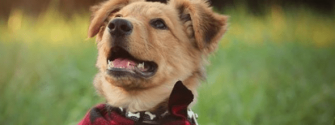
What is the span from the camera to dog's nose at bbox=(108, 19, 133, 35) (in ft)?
→ 8.69

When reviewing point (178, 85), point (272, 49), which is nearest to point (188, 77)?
point (178, 85)

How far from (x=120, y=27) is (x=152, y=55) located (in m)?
0.30

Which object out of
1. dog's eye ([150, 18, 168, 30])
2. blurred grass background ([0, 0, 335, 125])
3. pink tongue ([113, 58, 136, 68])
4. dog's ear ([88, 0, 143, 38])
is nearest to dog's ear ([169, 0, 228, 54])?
dog's eye ([150, 18, 168, 30])

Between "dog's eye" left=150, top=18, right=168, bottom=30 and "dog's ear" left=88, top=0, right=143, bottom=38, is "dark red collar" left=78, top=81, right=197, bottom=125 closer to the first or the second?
"dog's eye" left=150, top=18, right=168, bottom=30

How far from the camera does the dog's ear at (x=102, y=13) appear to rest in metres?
3.21

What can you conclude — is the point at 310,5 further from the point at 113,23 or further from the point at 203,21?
the point at 113,23

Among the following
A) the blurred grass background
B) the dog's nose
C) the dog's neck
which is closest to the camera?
the dog's nose

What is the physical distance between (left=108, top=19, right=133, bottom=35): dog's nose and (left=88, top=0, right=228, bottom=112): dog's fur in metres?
0.04

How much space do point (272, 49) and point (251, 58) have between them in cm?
22

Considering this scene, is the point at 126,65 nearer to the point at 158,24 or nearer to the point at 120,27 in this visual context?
the point at 120,27

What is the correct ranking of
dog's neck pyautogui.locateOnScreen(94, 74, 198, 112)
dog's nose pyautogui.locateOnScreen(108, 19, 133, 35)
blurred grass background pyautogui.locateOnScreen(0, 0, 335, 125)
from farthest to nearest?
blurred grass background pyautogui.locateOnScreen(0, 0, 335, 125) < dog's neck pyautogui.locateOnScreen(94, 74, 198, 112) < dog's nose pyautogui.locateOnScreen(108, 19, 133, 35)

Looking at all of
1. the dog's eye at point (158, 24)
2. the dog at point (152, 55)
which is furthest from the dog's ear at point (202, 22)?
the dog's eye at point (158, 24)

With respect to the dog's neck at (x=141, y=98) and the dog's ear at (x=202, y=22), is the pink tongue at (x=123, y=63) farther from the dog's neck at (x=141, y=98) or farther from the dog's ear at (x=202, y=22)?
the dog's ear at (x=202, y=22)

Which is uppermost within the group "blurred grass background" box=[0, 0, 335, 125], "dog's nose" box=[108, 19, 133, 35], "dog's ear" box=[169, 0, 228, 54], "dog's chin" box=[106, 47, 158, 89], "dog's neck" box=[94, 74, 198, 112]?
"dog's nose" box=[108, 19, 133, 35]
